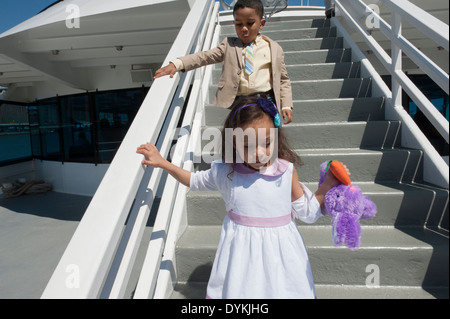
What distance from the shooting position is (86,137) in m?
7.50

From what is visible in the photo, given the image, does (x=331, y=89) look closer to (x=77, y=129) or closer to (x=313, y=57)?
(x=313, y=57)

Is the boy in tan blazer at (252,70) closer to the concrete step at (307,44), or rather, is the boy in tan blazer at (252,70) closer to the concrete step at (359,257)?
the concrete step at (359,257)

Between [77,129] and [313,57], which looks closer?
[313,57]

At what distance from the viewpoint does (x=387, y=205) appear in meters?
1.79

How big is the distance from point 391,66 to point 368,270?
1635 mm

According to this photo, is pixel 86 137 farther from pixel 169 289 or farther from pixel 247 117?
pixel 247 117

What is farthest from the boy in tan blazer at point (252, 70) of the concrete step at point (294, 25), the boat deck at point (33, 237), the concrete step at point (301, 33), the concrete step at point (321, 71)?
the boat deck at point (33, 237)

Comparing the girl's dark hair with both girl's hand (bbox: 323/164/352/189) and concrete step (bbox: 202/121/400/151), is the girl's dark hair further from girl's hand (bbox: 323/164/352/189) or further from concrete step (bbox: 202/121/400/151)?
concrete step (bbox: 202/121/400/151)

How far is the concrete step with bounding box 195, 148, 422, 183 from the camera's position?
1.98m

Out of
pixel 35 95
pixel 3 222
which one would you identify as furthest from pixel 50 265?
pixel 35 95

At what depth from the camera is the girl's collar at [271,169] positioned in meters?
1.20

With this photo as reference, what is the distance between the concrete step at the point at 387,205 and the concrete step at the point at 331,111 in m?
0.83

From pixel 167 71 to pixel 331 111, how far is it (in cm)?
166

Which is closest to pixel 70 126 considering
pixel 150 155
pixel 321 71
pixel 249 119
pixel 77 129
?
pixel 77 129
